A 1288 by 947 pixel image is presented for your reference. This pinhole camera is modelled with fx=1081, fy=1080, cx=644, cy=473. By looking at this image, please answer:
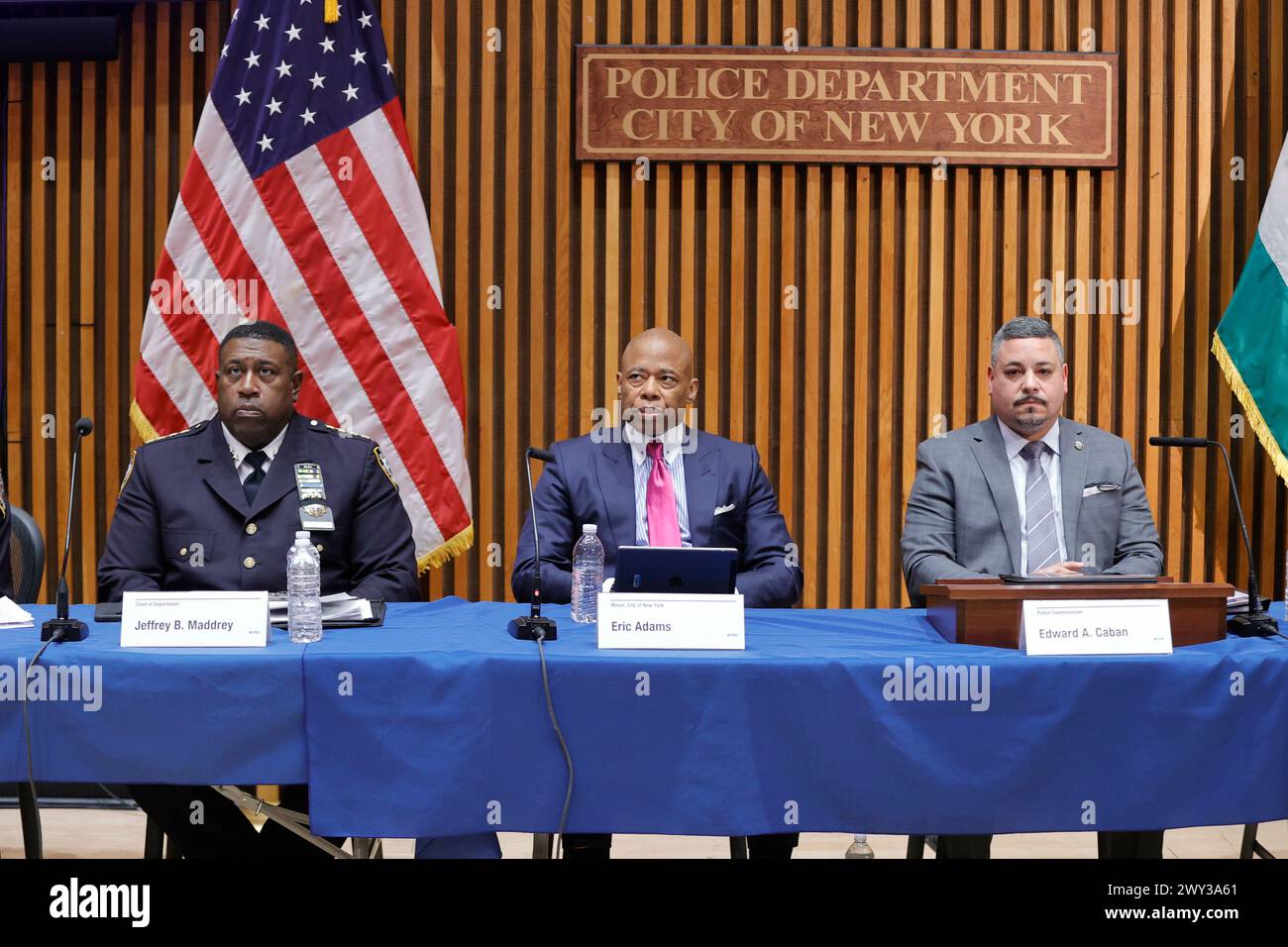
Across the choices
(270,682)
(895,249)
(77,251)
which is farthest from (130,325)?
(895,249)

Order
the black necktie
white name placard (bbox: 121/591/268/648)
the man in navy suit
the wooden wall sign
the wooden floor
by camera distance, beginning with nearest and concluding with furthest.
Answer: white name placard (bbox: 121/591/268/648), the black necktie, the man in navy suit, the wooden floor, the wooden wall sign

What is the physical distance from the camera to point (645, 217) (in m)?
4.51

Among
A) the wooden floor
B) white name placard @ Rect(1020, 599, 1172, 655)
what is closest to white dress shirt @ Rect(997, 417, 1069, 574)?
white name placard @ Rect(1020, 599, 1172, 655)

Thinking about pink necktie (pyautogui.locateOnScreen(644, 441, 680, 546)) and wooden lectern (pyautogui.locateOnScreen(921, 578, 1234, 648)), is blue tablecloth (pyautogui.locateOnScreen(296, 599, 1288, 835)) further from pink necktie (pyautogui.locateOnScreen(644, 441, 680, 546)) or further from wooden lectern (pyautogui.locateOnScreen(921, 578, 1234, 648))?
pink necktie (pyautogui.locateOnScreen(644, 441, 680, 546))

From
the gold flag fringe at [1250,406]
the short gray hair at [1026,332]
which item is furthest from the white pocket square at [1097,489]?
the gold flag fringe at [1250,406]

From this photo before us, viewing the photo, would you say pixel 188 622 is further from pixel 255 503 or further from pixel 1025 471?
pixel 1025 471

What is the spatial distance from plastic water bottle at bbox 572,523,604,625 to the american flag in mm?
1310

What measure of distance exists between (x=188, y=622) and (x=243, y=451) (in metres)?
1.11

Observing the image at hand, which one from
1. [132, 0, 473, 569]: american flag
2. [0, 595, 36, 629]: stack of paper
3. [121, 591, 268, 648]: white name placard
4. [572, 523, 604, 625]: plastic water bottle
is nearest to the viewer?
[121, 591, 268, 648]: white name placard

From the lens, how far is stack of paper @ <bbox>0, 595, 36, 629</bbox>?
2.52m

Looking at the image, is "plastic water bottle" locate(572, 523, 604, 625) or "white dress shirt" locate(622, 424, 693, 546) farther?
"white dress shirt" locate(622, 424, 693, 546)

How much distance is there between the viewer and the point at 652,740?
2139 mm

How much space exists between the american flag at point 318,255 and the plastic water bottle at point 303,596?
1.76 meters

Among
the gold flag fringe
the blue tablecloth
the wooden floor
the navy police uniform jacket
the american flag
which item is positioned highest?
the american flag
